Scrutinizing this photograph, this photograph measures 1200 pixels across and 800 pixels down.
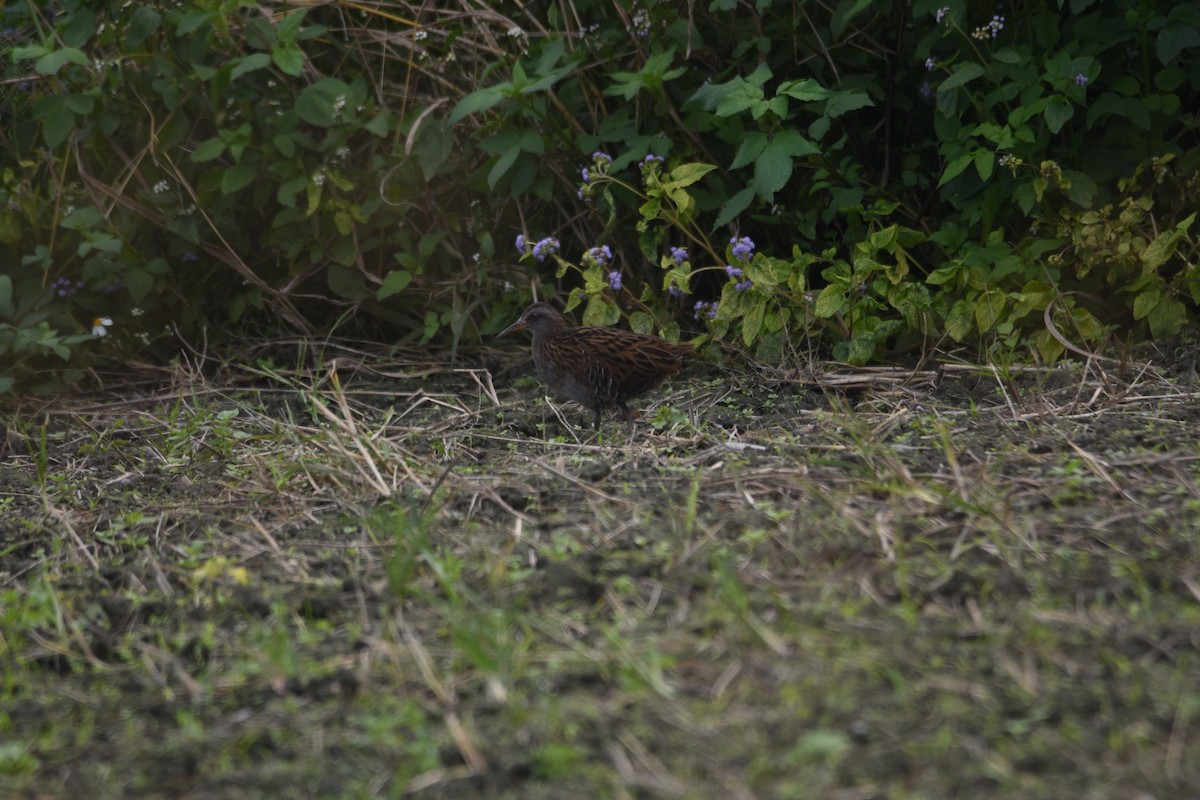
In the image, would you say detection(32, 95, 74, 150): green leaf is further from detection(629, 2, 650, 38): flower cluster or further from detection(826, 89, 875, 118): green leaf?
detection(826, 89, 875, 118): green leaf

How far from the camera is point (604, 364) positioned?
16.4 feet

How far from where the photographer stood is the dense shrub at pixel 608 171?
207 inches

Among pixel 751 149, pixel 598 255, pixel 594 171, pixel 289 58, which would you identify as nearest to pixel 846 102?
pixel 751 149

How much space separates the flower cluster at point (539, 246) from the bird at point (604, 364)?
48 centimetres

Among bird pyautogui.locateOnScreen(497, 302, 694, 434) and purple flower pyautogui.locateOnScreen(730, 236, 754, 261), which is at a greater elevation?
purple flower pyautogui.locateOnScreen(730, 236, 754, 261)

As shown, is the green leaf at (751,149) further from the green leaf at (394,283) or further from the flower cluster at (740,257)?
the green leaf at (394,283)

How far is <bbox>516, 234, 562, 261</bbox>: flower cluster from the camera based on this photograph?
562 centimetres

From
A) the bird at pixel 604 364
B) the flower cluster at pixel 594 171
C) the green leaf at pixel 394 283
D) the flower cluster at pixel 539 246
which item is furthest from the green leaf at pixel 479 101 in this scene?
the bird at pixel 604 364

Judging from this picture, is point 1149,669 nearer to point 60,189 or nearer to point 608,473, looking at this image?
point 608,473

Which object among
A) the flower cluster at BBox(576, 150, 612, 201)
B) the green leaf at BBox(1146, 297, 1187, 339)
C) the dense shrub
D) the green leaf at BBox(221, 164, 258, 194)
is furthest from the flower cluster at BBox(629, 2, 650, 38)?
the green leaf at BBox(1146, 297, 1187, 339)

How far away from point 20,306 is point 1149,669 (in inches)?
204

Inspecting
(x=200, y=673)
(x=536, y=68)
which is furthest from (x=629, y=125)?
(x=200, y=673)

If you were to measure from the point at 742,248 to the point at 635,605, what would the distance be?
8.33 ft

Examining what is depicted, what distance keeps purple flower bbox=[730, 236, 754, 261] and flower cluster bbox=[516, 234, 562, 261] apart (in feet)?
2.59
